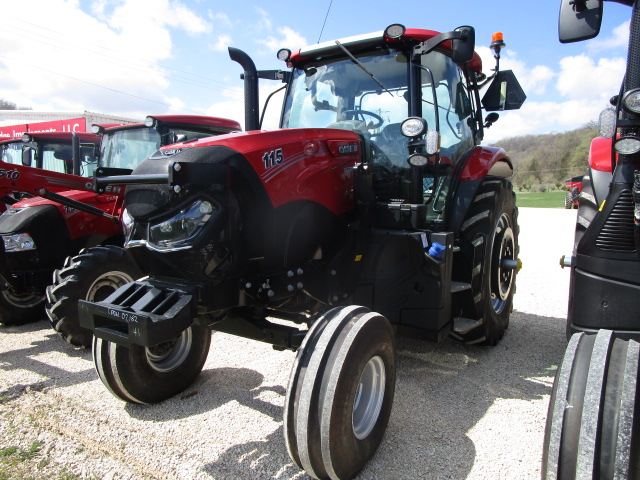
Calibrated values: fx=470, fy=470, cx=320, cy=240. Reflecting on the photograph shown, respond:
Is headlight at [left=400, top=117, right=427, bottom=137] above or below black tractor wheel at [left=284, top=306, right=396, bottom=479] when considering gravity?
above

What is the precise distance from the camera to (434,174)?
3.31m

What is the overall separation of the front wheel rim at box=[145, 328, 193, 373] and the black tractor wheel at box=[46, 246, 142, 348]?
1301 millimetres

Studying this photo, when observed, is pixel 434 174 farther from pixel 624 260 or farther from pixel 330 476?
pixel 330 476

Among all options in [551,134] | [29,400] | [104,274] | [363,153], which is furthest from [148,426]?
[551,134]

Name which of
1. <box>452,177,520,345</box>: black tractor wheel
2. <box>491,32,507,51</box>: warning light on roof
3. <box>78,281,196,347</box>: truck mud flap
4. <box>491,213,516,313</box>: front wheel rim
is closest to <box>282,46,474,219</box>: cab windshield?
<box>452,177,520,345</box>: black tractor wheel

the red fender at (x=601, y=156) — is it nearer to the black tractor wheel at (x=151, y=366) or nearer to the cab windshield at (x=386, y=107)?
the cab windshield at (x=386, y=107)

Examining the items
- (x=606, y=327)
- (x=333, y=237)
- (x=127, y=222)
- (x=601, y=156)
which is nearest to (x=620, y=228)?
(x=606, y=327)

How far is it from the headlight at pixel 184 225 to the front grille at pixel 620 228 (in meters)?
1.72

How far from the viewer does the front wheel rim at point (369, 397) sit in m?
2.41

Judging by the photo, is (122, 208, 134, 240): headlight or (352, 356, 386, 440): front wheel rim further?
(122, 208, 134, 240): headlight

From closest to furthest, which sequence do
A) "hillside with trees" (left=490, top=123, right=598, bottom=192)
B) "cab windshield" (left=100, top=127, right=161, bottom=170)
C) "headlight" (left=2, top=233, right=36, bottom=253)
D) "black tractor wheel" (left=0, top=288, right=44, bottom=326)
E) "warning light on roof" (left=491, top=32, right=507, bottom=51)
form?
"warning light on roof" (left=491, top=32, right=507, bottom=51) → "headlight" (left=2, top=233, right=36, bottom=253) → "black tractor wheel" (left=0, top=288, right=44, bottom=326) → "cab windshield" (left=100, top=127, right=161, bottom=170) → "hillside with trees" (left=490, top=123, right=598, bottom=192)

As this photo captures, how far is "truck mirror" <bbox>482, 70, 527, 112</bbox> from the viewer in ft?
13.9

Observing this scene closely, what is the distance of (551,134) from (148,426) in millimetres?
62293

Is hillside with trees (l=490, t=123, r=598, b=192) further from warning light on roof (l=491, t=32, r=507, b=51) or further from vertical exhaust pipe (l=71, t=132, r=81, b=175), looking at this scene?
vertical exhaust pipe (l=71, t=132, r=81, b=175)
